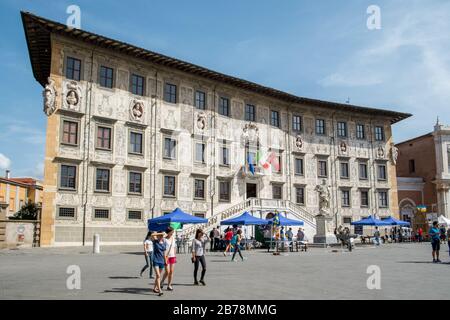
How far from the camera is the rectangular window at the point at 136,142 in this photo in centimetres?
3225

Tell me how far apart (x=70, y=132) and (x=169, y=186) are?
8.30 m

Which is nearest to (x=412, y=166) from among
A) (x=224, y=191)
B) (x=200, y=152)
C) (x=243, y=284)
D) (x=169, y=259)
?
(x=224, y=191)

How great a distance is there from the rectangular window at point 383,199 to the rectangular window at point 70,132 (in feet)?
102

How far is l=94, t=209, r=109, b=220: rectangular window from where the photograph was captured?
1173 inches

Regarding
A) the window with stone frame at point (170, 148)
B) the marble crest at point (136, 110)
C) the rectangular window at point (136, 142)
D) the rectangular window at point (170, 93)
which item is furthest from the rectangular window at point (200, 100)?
the rectangular window at point (136, 142)

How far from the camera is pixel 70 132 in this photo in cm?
2958

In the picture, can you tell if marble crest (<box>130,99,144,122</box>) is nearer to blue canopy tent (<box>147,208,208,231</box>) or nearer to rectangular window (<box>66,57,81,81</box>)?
rectangular window (<box>66,57,81,81</box>)

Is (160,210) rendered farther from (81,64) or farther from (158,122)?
(81,64)

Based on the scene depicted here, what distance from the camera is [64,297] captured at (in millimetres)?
9430

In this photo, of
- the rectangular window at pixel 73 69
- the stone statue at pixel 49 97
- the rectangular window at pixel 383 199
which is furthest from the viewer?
the rectangular window at pixel 383 199

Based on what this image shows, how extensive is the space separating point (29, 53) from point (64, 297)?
2681 centimetres

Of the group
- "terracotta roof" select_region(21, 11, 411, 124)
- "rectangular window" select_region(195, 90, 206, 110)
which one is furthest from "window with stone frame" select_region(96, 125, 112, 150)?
"rectangular window" select_region(195, 90, 206, 110)

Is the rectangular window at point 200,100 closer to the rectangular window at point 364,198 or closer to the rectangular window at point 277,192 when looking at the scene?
the rectangular window at point 277,192

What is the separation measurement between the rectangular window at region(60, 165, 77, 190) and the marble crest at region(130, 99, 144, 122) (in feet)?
19.1
